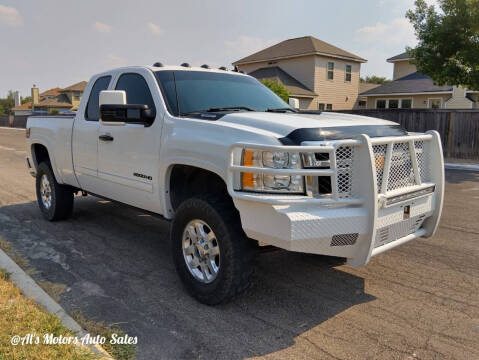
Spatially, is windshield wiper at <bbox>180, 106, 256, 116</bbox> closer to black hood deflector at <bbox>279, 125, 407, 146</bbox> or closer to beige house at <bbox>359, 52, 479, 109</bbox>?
black hood deflector at <bbox>279, 125, 407, 146</bbox>

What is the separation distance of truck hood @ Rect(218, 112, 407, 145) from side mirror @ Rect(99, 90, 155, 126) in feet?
3.06

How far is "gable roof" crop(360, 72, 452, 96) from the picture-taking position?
29719 millimetres

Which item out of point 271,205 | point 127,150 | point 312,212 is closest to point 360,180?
point 312,212

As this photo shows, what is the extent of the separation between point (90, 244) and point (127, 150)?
1570mm

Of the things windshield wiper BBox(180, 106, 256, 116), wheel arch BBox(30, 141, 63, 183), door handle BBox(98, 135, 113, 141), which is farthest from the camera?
wheel arch BBox(30, 141, 63, 183)

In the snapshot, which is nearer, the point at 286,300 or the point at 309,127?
the point at 309,127

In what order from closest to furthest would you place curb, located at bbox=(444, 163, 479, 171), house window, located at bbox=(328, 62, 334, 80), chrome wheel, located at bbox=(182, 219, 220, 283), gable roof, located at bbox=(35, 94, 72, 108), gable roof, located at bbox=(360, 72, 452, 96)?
chrome wheel, located at bbox=(182, 219, 220, 283)
curb, located at bbox=(444, 163, 479, 171)
gable roof, located at bbox=(360, 72, 452, 96)
house window, located at bbox=(328, 62, 334, 80)
gable roof, located at bbox=(35, 94, 72, 108)

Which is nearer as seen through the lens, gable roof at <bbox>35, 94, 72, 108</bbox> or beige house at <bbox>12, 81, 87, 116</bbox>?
beige house at <bbox>12, 81, 87, 116</bbox>

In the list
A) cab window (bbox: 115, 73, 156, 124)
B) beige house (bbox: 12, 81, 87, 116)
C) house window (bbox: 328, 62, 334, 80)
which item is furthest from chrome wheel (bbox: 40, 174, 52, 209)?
beige house (bbox: 12, 81, 87, 116)

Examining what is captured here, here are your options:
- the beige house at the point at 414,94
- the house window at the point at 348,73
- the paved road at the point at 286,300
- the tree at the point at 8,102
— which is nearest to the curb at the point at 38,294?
the paved road at the point at 286,300

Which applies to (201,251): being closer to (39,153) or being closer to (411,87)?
(39,153)

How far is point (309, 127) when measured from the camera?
3.46m

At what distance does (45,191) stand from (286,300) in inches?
182

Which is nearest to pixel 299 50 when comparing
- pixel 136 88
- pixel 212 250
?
pixel 136 88
